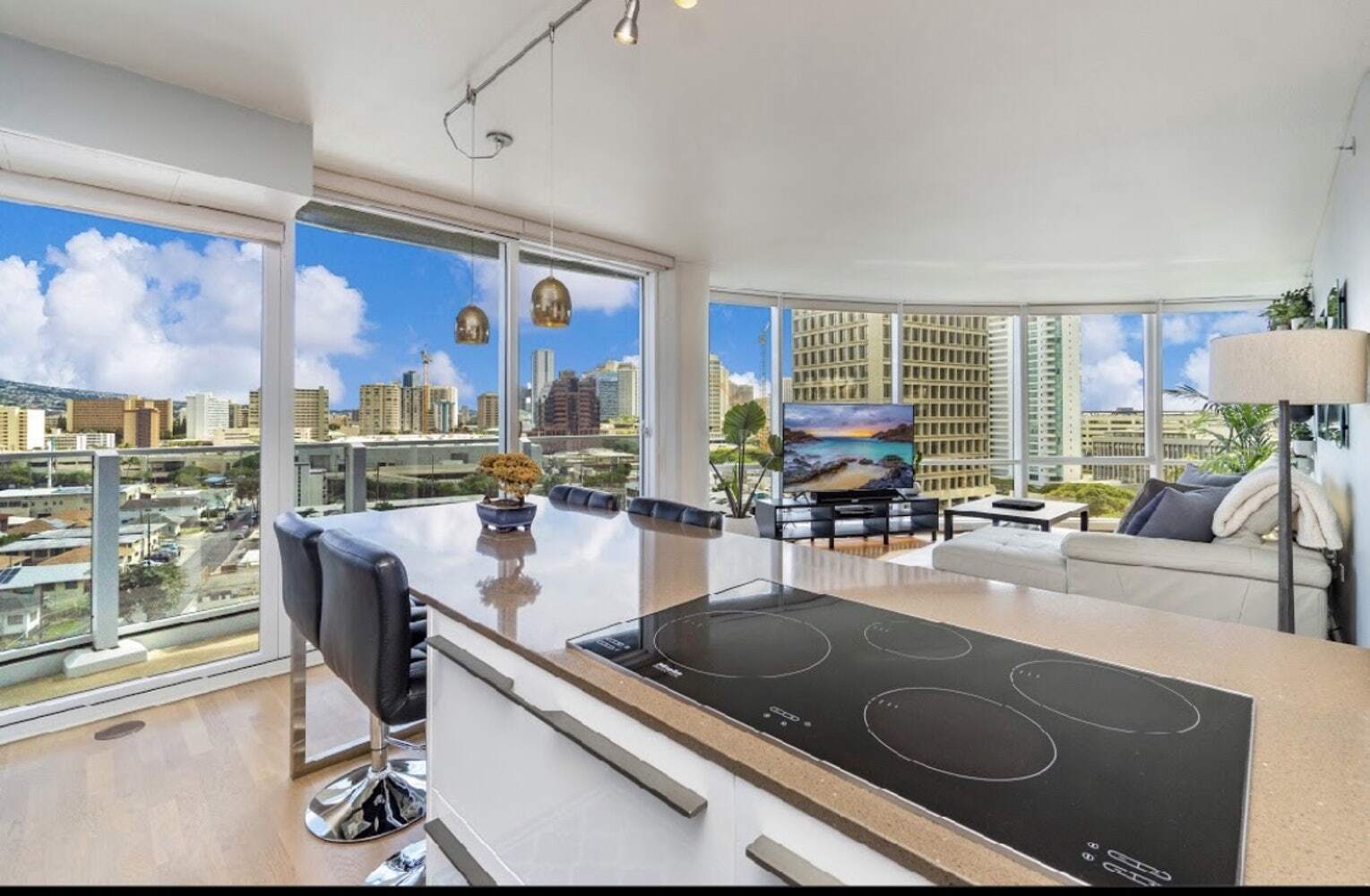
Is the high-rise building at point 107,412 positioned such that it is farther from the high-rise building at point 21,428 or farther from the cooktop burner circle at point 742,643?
the cooktop burner circle at point 742,643

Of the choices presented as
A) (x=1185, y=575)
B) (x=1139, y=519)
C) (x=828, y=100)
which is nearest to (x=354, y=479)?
(x=828, y=100)

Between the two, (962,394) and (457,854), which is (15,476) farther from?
(962,394)

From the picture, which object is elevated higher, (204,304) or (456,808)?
(204,304)

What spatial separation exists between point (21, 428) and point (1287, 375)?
461 centimetres

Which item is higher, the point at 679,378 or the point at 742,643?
the point at 679,378

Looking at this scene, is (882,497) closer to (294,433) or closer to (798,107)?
(798,107)

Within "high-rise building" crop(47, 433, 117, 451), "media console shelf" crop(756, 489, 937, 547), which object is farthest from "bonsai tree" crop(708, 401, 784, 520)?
"high-rise building" crop(47, 433, 117, 451)

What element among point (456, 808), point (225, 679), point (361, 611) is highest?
point (361, 611)

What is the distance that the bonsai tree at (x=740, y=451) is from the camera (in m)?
5.62

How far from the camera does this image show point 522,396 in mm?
4180

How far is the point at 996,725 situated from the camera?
29.8 inches

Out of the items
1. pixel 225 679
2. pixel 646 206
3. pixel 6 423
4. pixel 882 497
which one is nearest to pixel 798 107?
pixel 646 206

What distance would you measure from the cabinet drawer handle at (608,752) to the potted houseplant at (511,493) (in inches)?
37.0

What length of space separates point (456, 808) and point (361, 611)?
46 cm
